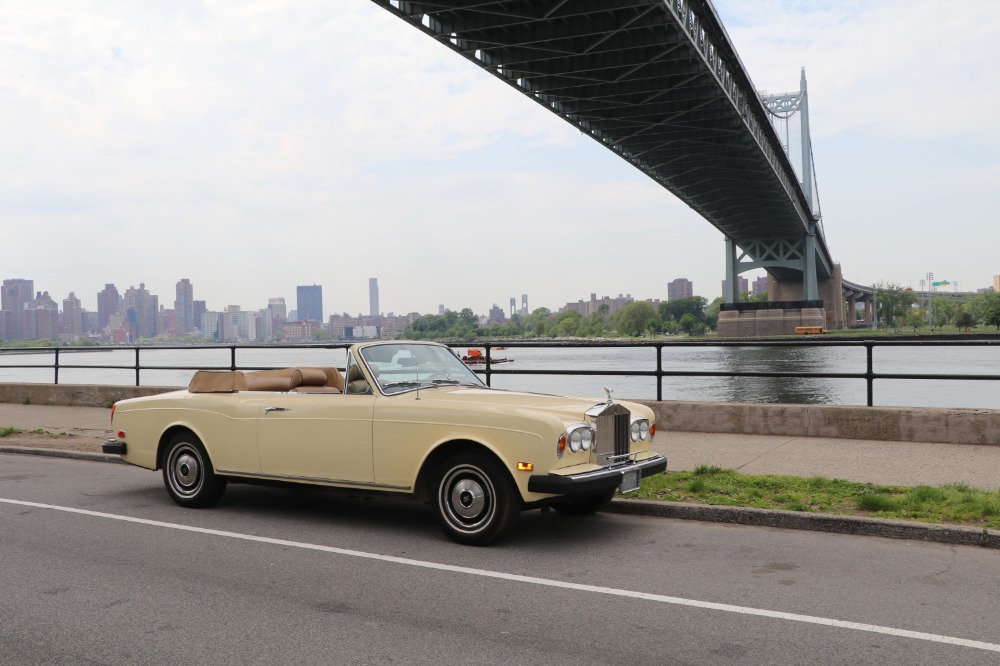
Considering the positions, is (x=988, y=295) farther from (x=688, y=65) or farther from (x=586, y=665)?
(x=586, y=665)

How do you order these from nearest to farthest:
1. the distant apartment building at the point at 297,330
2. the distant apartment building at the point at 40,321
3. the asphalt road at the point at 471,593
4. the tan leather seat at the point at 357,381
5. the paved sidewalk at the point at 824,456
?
the asphalt road at the point at 471,593, the tan leather seat at the point at 357,381, the paved sidewalk at the point at 824,456, the distant apartment building at the point at 297,330, the distant apartment building at the point at 40,321

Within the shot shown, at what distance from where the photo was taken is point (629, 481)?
6176 millimetres

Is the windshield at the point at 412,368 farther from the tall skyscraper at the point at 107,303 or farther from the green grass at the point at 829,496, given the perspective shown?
the tall skyscraper at the point at 107,303

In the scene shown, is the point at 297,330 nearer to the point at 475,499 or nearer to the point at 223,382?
the point at 223,382

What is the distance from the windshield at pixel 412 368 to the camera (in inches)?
267

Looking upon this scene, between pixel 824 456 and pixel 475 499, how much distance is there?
4.82 meters

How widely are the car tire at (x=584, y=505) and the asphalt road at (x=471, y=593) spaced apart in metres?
0.11

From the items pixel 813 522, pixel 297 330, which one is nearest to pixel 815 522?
pixel 813 522

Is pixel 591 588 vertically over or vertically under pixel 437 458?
under

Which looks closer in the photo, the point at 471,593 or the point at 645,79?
the point at 471,593

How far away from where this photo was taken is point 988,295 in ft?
568

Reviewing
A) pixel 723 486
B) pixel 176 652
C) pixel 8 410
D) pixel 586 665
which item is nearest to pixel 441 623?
pixel 586 665

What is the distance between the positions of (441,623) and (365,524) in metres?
2.57

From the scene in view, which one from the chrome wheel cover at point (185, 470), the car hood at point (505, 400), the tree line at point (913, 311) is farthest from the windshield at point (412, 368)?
the tree line at point (913, 311)
